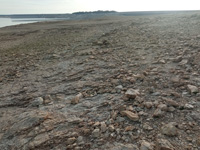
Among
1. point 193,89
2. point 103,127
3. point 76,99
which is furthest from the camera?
point 76,99

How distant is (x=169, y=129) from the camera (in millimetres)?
2123

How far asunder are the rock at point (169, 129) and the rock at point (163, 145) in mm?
134

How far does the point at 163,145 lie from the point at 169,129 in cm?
26

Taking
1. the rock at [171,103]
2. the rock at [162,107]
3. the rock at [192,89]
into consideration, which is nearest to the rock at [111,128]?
the rock at [162,107]

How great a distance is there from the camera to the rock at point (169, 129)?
2082 mm

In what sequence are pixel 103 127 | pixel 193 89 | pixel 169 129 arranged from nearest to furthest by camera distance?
1. pixel 169 129
2. pixel 103 127
3. pixel 193 89

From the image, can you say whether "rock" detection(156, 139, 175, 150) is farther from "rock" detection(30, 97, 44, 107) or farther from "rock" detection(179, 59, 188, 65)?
"rock" detection(179, 59, 188, 65)

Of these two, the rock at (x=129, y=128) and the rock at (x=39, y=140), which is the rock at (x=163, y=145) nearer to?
the rock at (x=129, y=128)

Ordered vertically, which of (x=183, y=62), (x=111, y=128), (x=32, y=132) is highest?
(x=183, y=62)

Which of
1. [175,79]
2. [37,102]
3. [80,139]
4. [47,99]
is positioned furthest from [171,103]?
[37,102]

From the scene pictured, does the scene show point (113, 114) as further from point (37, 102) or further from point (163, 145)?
point (37, 102)

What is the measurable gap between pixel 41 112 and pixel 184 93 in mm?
2281

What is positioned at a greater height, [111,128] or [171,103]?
[171,103]

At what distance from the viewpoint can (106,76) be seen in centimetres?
414
